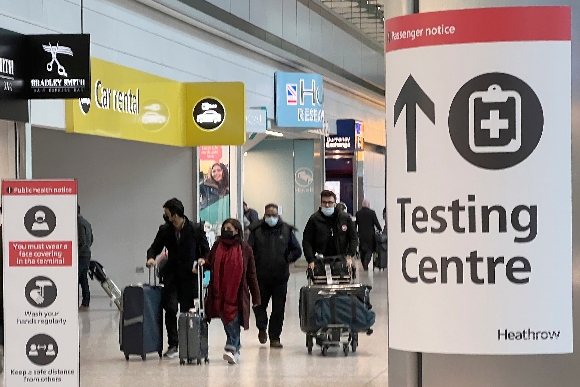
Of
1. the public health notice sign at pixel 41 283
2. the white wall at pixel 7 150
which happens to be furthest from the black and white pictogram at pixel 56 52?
the public health notice sign at pixel 41 283

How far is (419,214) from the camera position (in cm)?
335

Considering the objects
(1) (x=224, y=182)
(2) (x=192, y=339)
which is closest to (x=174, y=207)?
(2) (x=192, y=339)

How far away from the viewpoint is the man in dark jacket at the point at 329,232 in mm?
13203

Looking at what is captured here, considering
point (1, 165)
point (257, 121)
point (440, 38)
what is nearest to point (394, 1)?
point (440, 38)

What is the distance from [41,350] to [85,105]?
7757 mm

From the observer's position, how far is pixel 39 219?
693 cm

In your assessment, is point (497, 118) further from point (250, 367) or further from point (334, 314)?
point (334, 314)

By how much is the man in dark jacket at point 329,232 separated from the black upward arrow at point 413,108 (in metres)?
9.82

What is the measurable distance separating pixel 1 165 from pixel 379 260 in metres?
15.1

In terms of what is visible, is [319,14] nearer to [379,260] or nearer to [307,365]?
[379,260]

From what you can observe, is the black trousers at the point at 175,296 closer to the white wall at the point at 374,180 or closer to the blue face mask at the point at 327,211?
the blue face mask at the point at 327,211

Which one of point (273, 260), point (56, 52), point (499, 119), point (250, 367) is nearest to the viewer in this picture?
→ point (499, 119)

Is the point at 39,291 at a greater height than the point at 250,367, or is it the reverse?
the point at 39,291

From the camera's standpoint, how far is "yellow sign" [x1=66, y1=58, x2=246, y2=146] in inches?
580
